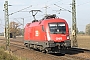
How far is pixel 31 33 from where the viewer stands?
28.6m

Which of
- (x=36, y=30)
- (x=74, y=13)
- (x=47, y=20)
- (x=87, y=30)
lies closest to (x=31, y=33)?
(x=36, y=30)

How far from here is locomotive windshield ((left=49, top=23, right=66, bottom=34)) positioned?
72.9 ft

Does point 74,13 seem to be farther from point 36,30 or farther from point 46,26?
point 46,26

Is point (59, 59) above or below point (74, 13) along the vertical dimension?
below

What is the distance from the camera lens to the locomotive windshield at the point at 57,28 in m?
22.2

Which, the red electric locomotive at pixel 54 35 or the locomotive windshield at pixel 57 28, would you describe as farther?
the locomotive windshield at pixel 57 28

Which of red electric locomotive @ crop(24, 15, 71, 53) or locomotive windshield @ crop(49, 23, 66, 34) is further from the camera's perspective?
locomotive windshield @ crop(49, 23, 66, 34)

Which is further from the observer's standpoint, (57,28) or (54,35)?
(57,28)

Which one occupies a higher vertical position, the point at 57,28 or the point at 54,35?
the point at 57,28

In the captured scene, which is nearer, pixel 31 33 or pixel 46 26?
pixel 46 26

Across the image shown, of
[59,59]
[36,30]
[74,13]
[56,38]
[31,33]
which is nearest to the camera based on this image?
[59,59]

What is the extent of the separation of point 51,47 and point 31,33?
7081 mm

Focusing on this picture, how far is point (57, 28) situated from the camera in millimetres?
22328

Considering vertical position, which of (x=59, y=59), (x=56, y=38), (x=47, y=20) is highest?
(x=47, y=20)
